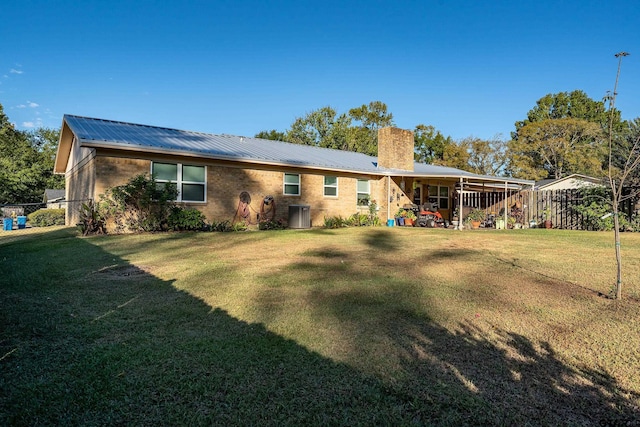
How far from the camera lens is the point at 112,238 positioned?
37.3 ft

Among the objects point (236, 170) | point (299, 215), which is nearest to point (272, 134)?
point (236, 170)

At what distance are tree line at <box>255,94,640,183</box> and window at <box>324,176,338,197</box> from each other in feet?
78.2

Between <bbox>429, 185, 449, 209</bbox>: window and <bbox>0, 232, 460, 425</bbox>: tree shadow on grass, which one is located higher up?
<bbox>429, 185, 449, 209</bbox>: window

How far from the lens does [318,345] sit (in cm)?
357

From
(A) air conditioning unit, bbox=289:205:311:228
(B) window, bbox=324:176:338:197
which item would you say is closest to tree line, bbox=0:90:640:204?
(B) window, bbox=324:176:338:197

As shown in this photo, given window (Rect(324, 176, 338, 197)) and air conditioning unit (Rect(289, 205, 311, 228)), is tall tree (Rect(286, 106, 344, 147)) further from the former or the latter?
air conditioning unit (Rect(289, 205, 311, 228))

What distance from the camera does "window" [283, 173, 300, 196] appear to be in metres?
17.1

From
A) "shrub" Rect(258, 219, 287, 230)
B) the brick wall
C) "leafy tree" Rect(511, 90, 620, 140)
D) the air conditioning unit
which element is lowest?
"shrub" Rect(258, 219, 287, 230)

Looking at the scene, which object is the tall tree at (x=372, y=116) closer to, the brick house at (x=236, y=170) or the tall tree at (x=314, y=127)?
the tall tree at (x=314, y=127)

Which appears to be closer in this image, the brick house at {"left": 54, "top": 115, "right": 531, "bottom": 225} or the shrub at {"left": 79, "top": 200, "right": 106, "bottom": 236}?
the shrub at {"left": 79, "top": 200, "right": 106, "bottom": 236}

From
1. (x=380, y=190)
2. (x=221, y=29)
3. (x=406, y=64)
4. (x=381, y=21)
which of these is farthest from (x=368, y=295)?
(x=406, y=64)

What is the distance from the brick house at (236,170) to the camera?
1324cm

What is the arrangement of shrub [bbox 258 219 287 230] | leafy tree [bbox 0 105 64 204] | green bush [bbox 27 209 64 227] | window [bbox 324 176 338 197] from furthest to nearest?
1. leafy tree [bbox 0 105 64 204]
2. green bush [bbox 27 209 64 227]
3. window [bbox 324 176 338 197]
4. shrub [bbox 258 219 287 230]

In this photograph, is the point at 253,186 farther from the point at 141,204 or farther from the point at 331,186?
the point at 141,204
